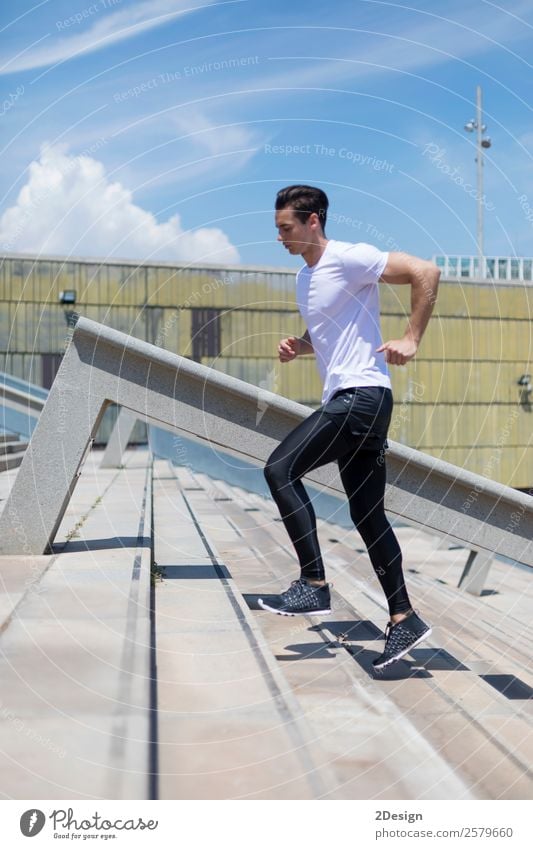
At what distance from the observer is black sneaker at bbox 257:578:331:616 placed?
4.45m

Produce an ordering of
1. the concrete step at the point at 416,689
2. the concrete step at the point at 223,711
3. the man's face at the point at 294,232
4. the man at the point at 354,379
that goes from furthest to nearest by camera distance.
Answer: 1. the man's face at the point at 294,232
2. the man at the point at 354,379
3. the concrete step at the point at 416,689
4. the concrete step at the point at 223,711

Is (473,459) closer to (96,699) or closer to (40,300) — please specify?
(40,300)

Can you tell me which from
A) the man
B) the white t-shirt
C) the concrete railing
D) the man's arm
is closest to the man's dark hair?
the man

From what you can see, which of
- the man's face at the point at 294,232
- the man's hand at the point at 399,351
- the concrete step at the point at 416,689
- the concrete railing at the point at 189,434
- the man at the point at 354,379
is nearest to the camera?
the concrete step at the point at 416,689

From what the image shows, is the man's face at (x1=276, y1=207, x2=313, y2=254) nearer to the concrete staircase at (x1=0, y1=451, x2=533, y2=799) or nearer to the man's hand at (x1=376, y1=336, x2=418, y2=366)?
the man's hand at (x1=376, y1=336, x2=418, y2=366)

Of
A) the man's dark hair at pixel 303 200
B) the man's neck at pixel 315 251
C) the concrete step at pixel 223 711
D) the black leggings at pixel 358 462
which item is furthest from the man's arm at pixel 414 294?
the concrete step at pixel 223 711

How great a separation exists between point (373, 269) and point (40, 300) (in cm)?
2909

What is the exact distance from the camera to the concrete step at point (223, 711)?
8.98ft

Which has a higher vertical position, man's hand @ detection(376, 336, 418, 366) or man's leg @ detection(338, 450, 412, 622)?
man's hand @ detection(376, 336, 418, 366)

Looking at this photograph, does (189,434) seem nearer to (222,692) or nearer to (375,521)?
(375,521)

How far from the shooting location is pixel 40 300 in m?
32.0

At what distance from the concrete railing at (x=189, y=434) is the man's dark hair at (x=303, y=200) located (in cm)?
199

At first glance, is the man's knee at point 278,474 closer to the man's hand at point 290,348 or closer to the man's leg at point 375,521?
the man's leg at point 375,521
